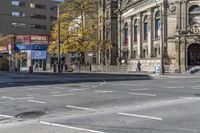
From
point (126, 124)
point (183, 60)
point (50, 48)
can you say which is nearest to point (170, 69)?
point (183, 60)

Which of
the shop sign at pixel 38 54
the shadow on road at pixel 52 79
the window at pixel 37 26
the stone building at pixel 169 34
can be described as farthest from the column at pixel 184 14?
the window at pixel 37 26

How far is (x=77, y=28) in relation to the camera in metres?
62.2

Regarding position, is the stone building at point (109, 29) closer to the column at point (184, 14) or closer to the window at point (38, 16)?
the column at point (184, 14)

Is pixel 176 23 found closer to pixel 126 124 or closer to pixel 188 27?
pixel 188 27

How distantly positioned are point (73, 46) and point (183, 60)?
17612 millimetres

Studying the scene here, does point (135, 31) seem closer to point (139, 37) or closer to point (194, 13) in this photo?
point (139, 37)

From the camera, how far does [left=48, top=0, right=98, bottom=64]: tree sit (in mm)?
61250

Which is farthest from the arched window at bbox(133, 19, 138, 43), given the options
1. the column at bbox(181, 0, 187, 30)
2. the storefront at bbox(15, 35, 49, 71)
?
the storefront at bbox(15, 35, 49, 71)

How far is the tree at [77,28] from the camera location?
201ft

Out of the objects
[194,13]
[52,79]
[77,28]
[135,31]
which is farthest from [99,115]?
[135,31]

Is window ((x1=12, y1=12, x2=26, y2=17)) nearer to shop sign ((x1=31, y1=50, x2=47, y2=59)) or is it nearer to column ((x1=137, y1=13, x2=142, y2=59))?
shop sign ((x1=31, y1=50, x2=47, y2=59))

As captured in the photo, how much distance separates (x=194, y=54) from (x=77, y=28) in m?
19.2

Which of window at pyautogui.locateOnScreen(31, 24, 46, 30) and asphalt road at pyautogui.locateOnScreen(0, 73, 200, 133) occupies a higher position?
window at pyautogui.locateOnScreen(31, 24, 46, 30)

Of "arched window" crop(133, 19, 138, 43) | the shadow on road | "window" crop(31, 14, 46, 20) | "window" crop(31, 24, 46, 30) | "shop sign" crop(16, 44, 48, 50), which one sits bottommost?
the shadow on road
